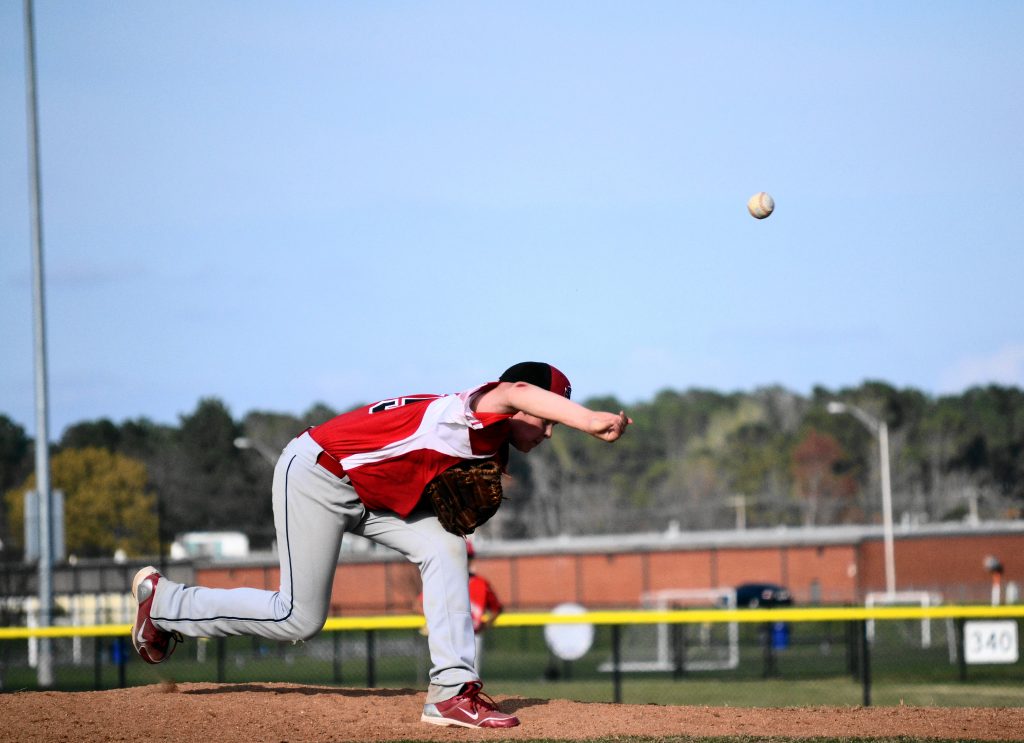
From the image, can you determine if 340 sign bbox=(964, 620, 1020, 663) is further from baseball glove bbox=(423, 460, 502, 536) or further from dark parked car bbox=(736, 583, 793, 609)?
dark parked car bbox=(736, 583, 793, 609)

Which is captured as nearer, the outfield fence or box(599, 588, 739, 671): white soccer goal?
the outfield fence

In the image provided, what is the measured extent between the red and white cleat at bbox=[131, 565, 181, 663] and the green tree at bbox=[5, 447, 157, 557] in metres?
55.7

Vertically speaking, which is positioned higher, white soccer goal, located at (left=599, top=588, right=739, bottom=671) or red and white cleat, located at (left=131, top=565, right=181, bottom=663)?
red and white cleat, located at (left=131, top=565, right=181, bottom=663)

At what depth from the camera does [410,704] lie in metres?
6.75

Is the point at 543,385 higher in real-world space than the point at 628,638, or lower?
higher

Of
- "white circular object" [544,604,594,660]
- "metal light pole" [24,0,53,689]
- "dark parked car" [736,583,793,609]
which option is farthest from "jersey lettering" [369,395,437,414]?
"dark parked car" [736,583,793,609]

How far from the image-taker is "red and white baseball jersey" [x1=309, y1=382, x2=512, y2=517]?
5.71 metres

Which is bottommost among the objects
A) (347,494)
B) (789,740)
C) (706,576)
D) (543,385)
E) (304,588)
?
(706,576)

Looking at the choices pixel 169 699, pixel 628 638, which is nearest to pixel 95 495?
pixel 628 638

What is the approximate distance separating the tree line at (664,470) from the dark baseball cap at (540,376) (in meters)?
60.1

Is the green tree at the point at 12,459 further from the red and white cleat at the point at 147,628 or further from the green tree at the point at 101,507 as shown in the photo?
the red and white cleat at the point at 147,628

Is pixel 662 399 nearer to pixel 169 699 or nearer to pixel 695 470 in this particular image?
pixel 695 470

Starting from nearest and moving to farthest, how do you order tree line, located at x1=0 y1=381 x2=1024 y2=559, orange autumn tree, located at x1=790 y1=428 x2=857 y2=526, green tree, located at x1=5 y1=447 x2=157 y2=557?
green tree, located at x1=5 y1=447 x2=157 y2=557, tree line, located at x1=0 y1=381 x2=1024 y2=559, orange autumn tree, located at x1=790 y1=428 x2=857 y2=526

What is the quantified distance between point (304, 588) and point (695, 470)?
86.5 metres
